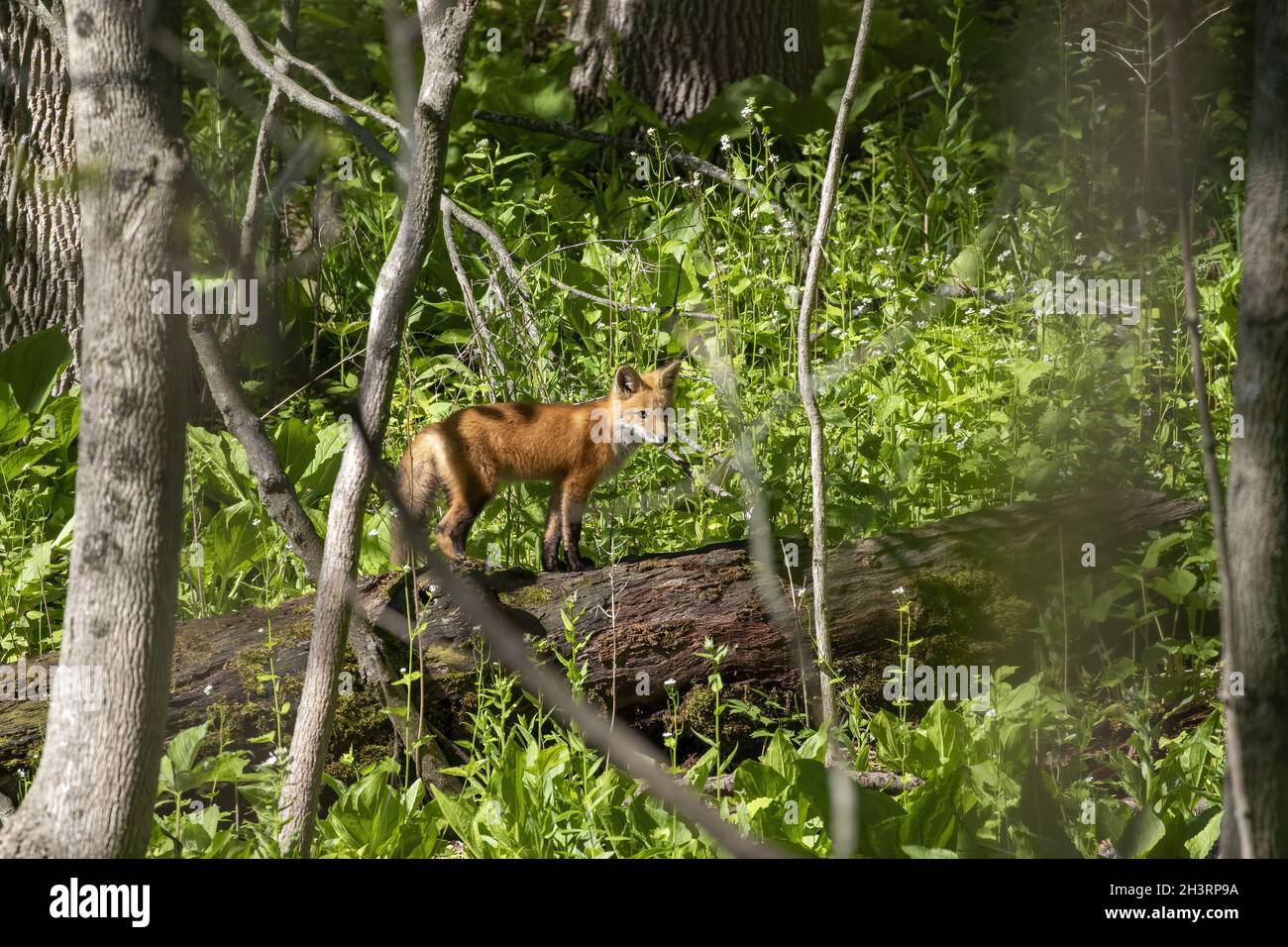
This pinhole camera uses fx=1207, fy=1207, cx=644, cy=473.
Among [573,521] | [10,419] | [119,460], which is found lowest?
[119,460]

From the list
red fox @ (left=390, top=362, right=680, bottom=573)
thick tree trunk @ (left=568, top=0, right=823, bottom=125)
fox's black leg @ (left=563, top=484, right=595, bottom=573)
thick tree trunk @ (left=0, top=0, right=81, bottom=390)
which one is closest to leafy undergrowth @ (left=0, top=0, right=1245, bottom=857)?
fox's black leg @ (left=563, top=484, right=595, bottom=573)

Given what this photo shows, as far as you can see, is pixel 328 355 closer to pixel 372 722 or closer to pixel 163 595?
pixel 372 722

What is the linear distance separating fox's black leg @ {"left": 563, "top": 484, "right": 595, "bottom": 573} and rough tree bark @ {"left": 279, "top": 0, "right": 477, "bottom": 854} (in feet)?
7.65

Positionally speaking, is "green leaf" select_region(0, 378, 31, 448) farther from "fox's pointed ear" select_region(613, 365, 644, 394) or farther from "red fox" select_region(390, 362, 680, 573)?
"fox's pointed ear" select_region(613, 365, 644, 394)

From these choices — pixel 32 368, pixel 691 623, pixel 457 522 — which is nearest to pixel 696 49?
pixel 457 522

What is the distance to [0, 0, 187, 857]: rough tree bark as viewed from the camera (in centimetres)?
220

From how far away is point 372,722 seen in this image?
418 centimetres

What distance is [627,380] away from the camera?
5.85 meters

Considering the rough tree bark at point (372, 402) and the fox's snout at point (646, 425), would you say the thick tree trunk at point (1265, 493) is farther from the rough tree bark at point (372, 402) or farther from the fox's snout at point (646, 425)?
the fox's snout at point (646, 425)

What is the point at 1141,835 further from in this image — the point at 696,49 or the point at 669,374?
the point at 696,49

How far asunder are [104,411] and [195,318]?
1.35m

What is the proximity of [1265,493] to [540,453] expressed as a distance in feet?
12.5

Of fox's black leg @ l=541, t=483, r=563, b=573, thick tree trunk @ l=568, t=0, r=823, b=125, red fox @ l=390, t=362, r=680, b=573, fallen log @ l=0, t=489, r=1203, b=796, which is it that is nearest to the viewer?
fallen log @ l=0, t=489, r=1203, b=796

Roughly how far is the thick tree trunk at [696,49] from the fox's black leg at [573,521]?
4483 mm
